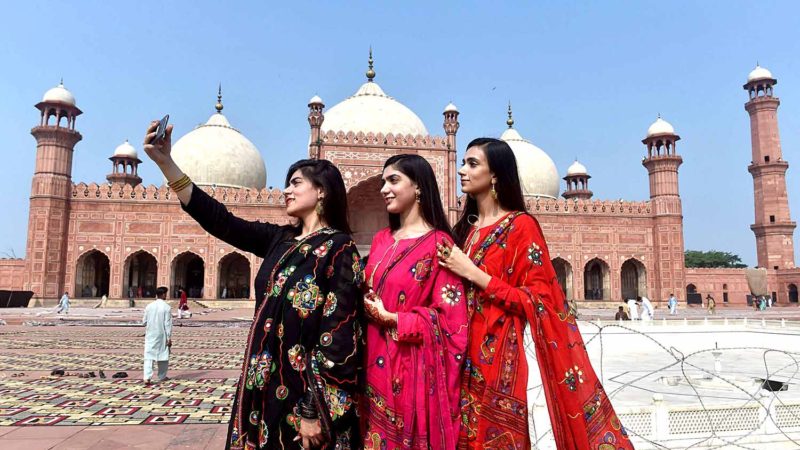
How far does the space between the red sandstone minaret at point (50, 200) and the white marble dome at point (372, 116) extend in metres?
9.66

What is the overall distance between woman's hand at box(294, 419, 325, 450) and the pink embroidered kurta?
137 mm

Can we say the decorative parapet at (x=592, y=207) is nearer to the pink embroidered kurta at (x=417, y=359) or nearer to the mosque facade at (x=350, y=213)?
the mosque facade at (x=350, y=213)

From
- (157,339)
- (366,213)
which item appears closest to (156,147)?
(157,339)

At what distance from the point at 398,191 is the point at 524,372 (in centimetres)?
64

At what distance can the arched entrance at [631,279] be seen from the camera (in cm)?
2164

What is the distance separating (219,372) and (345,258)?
13.4 ft

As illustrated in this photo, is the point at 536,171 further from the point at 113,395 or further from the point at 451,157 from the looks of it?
the point at 113,395

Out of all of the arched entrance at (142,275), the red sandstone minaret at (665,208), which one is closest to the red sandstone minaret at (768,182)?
the red sandstone minaret at (665,208)

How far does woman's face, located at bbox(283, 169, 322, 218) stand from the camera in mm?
1650

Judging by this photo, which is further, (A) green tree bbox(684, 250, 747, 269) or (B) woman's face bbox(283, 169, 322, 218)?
(A) green tree bbox(684, 250, 747, 269)

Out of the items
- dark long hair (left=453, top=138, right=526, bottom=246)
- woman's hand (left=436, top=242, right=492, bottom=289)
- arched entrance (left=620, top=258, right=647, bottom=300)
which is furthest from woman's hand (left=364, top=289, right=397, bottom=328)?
arched entrance (left=620, top=258, right=647, bottom=300)

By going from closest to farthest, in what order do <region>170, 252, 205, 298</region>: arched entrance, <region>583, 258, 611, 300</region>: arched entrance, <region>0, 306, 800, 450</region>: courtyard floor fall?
<region>0, 306, 800, 450</region>: courtyard floor, <region>170, 252, 205, 298</region>: arched entrance, <region>583, 258, 611, 300</region>: arched entrance

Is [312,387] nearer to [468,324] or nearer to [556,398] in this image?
[468,324]

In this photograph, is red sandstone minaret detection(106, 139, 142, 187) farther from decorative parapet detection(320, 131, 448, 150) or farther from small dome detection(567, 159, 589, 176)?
small dome detection(567, 159, 589, 176)
